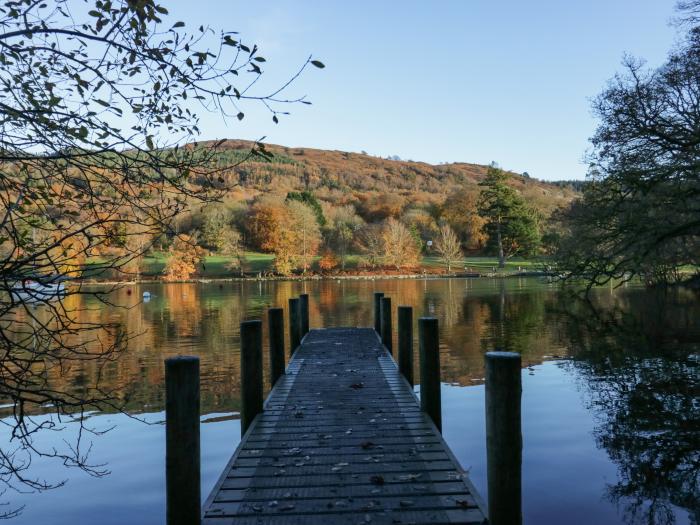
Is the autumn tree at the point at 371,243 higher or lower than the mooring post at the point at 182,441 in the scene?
higher

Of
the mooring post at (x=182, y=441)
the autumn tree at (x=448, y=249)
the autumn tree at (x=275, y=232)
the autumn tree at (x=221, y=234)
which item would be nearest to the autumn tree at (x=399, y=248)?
the autumn tree at (x=448, y=249)

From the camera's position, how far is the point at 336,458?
19.0ft

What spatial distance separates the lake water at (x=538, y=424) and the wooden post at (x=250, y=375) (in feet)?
3.52

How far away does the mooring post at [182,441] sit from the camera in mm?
4250

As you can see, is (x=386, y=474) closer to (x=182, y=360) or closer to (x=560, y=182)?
(x=182, y=360)

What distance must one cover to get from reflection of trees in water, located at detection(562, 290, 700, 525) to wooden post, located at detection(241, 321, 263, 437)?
180 inches

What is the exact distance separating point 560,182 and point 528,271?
12222 centimetres

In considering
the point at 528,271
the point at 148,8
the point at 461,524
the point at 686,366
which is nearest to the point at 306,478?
the point at 461,524

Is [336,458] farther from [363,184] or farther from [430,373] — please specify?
[363,184]

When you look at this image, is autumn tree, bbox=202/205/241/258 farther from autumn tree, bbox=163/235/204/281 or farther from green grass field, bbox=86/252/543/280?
autumn tree, bbox=163/235/204/281

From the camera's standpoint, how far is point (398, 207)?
103 metres

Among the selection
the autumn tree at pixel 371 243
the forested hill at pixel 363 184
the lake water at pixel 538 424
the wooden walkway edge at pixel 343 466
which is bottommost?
the lake water at pixel 538 424

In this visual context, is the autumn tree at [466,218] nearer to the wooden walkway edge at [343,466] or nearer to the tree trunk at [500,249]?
the tree trunk at [500,249]

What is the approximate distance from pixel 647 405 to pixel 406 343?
4531 mm
